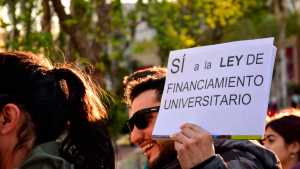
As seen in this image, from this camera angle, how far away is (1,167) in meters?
2.52

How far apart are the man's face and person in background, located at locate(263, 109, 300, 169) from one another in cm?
150

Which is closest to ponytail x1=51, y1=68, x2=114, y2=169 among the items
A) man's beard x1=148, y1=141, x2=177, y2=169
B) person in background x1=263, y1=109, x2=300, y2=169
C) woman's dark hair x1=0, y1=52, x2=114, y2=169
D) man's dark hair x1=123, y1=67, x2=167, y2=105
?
woman's dark hair x1=0, y1=52, x2=114, y2=169

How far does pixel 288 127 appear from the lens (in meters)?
5.42

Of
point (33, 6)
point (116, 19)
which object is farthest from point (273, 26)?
point (33, 6)

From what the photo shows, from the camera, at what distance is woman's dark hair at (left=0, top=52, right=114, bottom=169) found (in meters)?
2.53

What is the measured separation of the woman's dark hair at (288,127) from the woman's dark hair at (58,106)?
2821mm

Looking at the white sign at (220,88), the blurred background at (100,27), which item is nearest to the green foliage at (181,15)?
the blurred background at (100,27)

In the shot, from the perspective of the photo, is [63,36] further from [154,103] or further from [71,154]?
[71,154]

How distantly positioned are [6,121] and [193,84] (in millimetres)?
730

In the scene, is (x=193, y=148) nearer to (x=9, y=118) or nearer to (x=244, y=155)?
(x=9, y=118)

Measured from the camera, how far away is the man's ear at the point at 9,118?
2.49 m

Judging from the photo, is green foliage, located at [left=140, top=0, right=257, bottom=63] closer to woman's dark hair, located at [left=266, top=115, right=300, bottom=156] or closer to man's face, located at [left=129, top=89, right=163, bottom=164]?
woman's dark hair, located at [left=266, top=115, right=300, bottom=156]

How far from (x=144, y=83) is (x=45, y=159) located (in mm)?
1809

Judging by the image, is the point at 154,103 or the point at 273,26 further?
the point at 273,26
